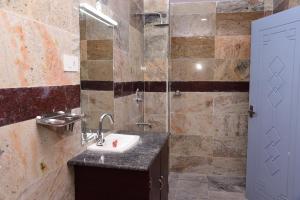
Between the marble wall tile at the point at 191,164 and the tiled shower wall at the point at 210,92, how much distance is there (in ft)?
0.04

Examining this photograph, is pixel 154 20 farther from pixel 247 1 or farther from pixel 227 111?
pixel 227 111

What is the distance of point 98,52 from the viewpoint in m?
1.87

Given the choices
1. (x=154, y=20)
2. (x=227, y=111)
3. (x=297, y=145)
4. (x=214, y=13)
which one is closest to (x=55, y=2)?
(x=154, y=20)

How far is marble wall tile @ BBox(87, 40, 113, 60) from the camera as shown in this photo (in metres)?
1.74

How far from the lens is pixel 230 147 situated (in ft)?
10.6

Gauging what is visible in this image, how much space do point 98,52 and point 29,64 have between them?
2.62 ft

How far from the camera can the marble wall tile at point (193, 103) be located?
3.22m

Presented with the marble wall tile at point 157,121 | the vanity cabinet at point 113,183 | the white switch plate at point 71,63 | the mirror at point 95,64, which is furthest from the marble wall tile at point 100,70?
the marble wall tile at point 157,121

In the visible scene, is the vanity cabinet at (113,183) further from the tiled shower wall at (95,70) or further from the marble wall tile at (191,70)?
the marble wall tile at (191,70)

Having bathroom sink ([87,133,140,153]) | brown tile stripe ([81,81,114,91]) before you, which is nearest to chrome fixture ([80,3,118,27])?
brown tile stripe ([81,81,114,91])

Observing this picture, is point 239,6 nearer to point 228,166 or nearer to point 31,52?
point 228,166

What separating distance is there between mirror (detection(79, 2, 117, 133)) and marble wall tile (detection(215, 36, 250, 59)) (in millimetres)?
1536

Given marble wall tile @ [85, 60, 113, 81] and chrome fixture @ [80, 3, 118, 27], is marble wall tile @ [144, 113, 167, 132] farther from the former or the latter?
chrome fixture @ [80, 3, 118, 27]

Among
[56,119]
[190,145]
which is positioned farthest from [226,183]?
[56,119]
